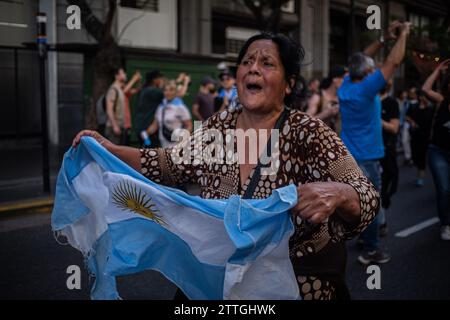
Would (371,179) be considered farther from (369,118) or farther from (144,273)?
Answer: (144,273)

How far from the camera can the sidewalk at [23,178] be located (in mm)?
7871

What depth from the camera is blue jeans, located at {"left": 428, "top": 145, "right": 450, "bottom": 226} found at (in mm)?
6586

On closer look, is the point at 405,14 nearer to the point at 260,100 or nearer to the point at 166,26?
the point at 166,26

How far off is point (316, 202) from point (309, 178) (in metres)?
0.40

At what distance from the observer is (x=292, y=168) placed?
2.21 metres

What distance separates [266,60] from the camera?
2.33 m

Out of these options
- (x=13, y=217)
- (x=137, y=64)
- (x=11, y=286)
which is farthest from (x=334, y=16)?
(x=11, y=286)

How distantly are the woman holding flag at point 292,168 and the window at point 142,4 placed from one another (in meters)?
12.9

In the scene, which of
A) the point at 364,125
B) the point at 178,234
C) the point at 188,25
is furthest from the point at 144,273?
the point at 188,25

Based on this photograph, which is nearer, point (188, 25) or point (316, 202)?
point (316, 202)

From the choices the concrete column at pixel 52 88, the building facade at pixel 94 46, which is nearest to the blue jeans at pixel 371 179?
the building facade at pixel 94 46

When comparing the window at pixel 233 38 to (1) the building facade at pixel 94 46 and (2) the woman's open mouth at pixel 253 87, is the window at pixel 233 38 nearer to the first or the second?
(1) the building facade at pixel 94 46

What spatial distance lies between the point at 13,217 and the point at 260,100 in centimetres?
598

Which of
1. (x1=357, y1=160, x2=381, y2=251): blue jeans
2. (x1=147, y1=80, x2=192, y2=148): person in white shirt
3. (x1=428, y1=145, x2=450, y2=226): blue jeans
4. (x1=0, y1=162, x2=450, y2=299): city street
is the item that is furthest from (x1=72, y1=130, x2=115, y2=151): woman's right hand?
(x1=147, y1=80, x2=192, y2=148): person in white shirt
